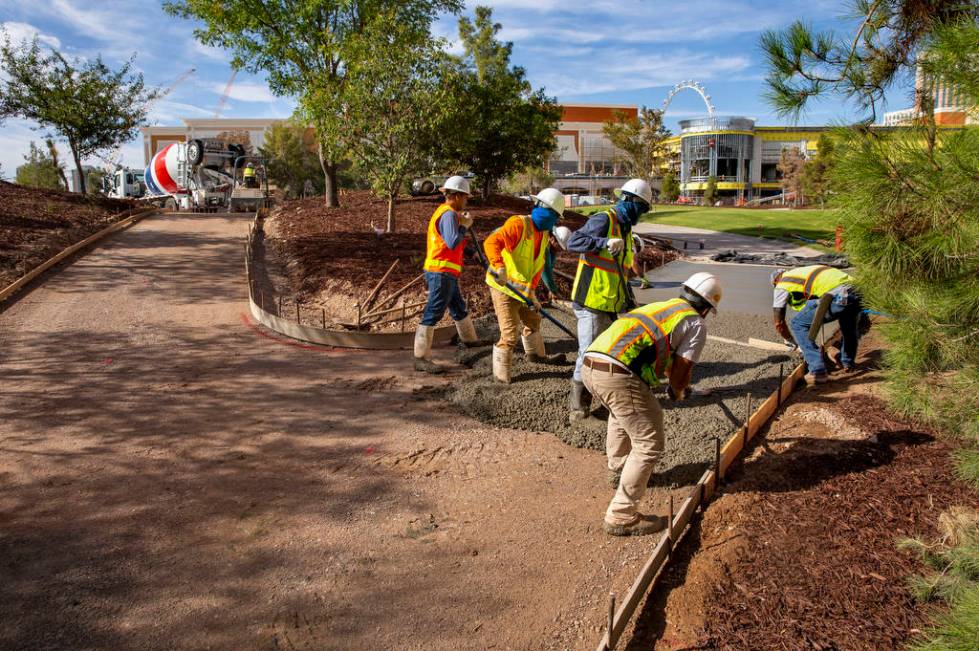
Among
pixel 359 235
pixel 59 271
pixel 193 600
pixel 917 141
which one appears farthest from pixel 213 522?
pixel 359 235

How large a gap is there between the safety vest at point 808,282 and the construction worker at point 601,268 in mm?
2068

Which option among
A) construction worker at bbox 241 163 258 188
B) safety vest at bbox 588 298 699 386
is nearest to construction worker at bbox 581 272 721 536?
safety vest at bbox 588 298 699 386

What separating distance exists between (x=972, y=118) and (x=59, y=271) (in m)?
13.1

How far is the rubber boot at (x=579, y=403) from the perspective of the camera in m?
5.47

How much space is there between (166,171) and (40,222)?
10.9 m

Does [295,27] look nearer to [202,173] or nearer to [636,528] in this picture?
[202,173]

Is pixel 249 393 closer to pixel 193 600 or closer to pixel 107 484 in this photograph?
pixel 107 484

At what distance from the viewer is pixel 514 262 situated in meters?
6.38

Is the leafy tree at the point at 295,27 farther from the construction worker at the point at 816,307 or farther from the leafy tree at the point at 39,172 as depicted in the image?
the leafy tree at the point at 39,172

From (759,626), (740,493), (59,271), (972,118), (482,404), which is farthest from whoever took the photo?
(59,271)

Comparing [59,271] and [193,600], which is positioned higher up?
[59,271]

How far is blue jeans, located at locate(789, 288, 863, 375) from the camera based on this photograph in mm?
6301

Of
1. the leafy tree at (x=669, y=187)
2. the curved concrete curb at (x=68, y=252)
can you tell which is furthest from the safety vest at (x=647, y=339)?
the leafy tree at (x=669, y=187)

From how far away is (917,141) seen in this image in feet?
10.0
